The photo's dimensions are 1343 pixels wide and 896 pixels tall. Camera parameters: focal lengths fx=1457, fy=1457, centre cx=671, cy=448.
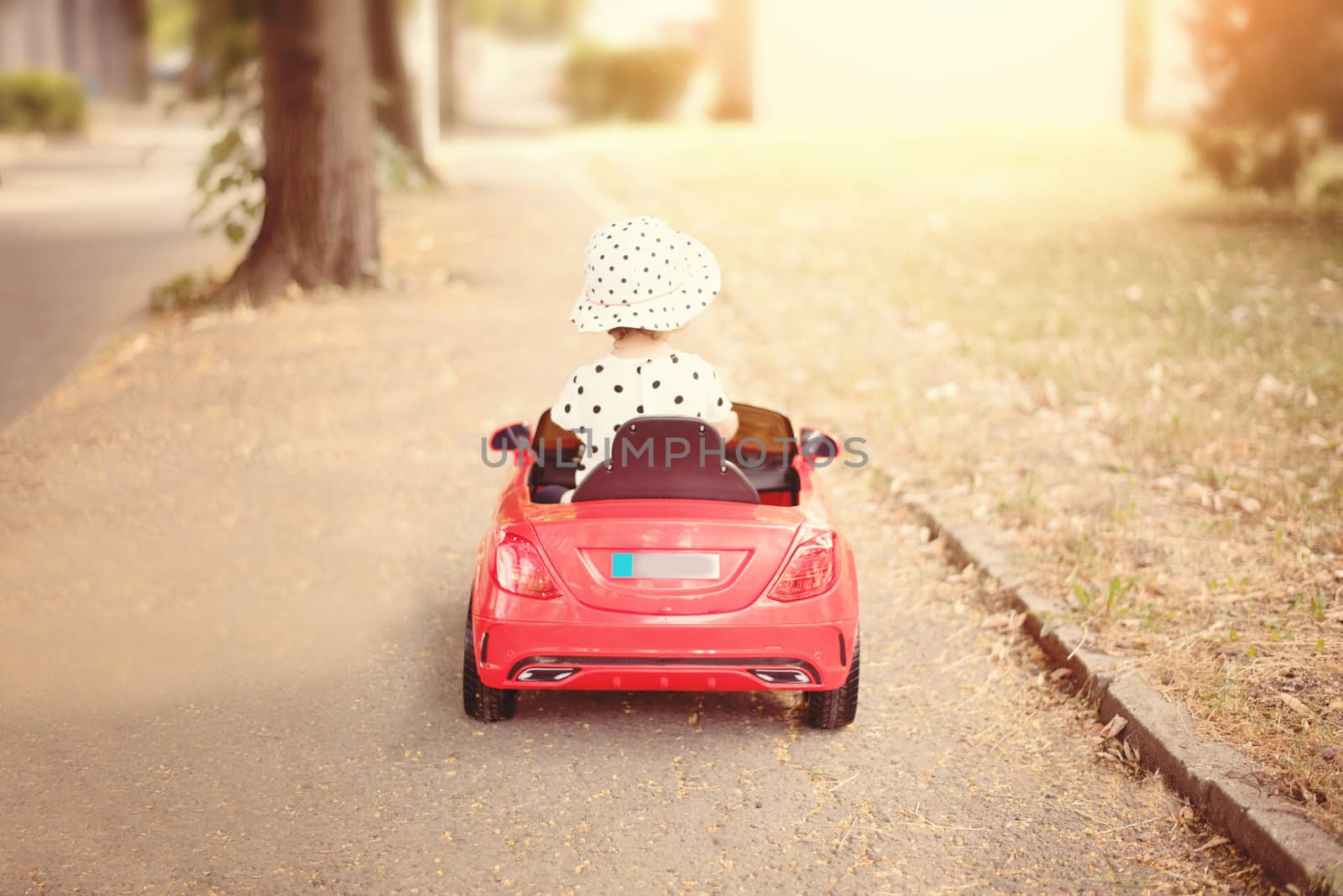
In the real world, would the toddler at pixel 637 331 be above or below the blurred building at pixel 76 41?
below

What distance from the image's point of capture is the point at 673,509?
4395mm

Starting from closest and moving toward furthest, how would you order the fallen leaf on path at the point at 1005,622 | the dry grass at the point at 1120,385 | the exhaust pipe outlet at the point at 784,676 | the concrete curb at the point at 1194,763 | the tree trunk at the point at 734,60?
the concrete curb at the point at 1194,763 < the exhaust pipe outlet at the point at 784,676 < the dry grass at the point at 1120,385 < the fallen leaf on path at the point at 1005,622 < the tree trunk at the point at 734,60

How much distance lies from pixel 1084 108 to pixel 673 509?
3157 cm

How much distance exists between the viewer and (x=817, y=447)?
16.5 feet

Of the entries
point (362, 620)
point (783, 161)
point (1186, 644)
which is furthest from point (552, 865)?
point (783, 161)

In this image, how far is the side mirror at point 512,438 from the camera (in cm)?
509

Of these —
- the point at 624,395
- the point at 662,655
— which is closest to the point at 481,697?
the point at 662,655

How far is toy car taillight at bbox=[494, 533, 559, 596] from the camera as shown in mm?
4355

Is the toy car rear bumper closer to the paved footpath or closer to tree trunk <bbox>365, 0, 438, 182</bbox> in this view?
the paved footpath

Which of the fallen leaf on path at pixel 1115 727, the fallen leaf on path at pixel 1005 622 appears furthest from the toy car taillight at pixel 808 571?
the fallen leaf on path at pixel 1005 622

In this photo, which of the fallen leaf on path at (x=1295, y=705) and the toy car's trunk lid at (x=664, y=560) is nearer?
the toy car's trunk lid at (x=664, y=560)

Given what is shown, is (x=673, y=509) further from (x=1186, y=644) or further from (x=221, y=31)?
(x=221, y=31)

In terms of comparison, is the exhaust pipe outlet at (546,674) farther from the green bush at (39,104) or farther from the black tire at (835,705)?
the green bush at (39,104)

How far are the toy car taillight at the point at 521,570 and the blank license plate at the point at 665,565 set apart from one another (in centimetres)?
21
